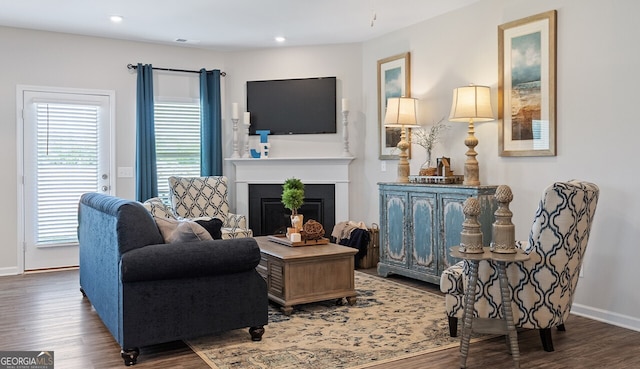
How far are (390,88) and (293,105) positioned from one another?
134 centimetres

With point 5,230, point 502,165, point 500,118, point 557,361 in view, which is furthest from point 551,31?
point 5,230

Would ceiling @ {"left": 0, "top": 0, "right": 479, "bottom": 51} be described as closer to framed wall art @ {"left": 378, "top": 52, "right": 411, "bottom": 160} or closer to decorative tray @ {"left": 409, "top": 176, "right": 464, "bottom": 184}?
framed wall art @ {"left": 378, "top": 52, "right": 411, "bottom": 160}

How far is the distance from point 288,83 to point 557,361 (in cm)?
479

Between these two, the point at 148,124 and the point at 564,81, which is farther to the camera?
the point at 148,124

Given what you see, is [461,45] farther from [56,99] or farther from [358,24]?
[56,99]

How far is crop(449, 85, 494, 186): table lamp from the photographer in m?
4.67

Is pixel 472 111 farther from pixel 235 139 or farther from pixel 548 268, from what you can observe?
pixel 235 139

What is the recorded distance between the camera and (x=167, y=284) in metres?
3.16

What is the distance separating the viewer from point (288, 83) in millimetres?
6934

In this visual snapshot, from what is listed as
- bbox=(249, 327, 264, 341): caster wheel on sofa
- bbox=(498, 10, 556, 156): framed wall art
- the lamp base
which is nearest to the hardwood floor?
bbox=(249, 327, 264, 341): caster wheel on sofa

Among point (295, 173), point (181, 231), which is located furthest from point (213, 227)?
point (295, 173)

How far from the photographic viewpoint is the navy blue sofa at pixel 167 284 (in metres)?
3.07

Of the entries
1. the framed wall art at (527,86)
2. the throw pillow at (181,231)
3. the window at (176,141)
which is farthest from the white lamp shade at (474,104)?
the window at (176,141)

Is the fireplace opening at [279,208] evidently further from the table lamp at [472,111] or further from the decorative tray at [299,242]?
the table lamp at [472,111]
